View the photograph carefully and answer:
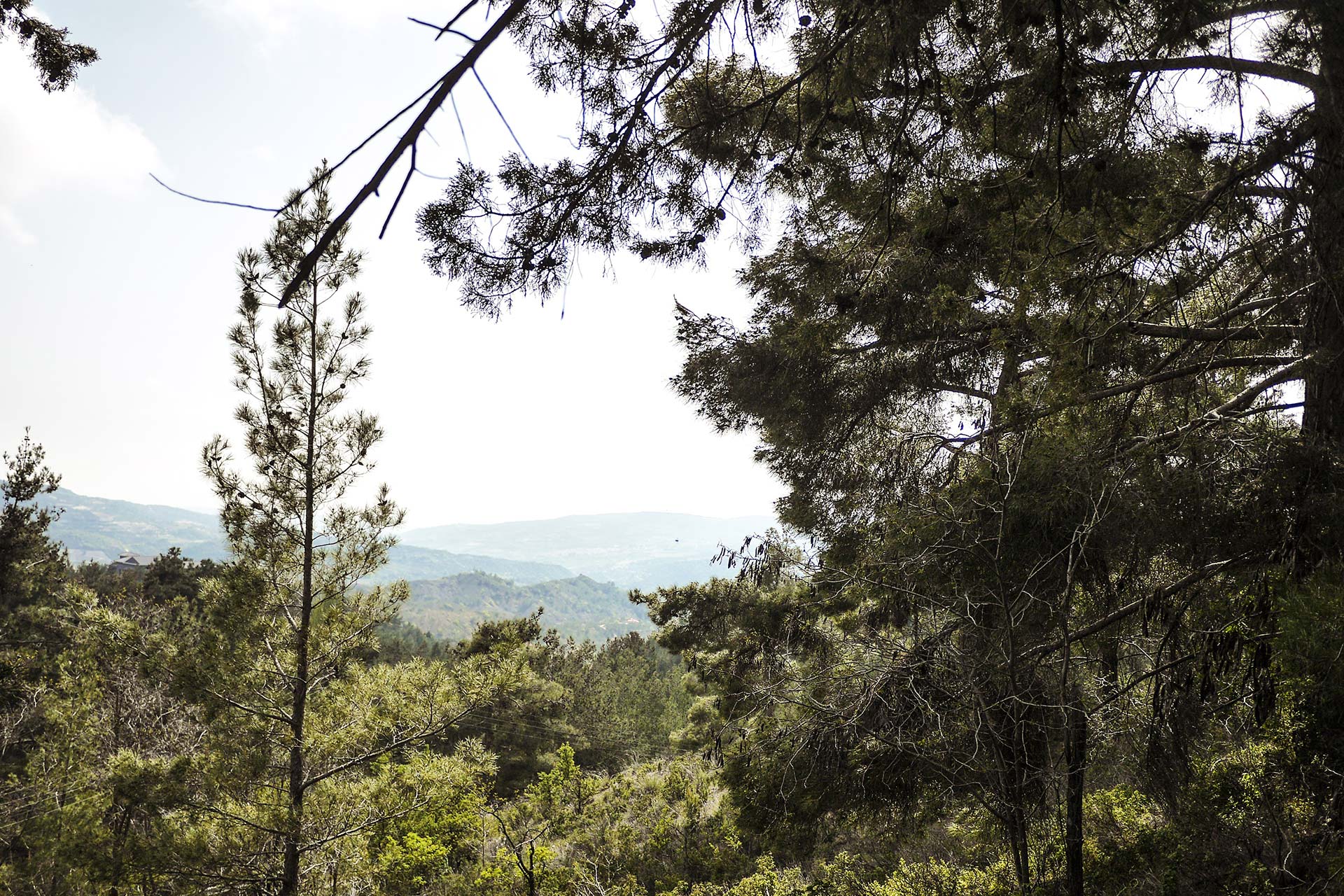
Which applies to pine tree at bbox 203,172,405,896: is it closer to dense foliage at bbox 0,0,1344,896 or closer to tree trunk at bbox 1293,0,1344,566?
dense foliage at bbox 0,0,1344,896

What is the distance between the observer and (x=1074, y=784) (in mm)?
4172

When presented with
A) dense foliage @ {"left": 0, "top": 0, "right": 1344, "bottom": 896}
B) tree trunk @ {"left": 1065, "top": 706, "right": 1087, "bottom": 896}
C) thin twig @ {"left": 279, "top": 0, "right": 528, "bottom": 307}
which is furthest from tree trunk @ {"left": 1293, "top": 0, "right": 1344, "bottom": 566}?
thin twig @ {"left": 279, "top": 0, "right": 528, "bottom": 307}

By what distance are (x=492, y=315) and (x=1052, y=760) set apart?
4273mm

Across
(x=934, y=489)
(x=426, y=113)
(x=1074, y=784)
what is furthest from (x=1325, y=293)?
(x=426, y=113)

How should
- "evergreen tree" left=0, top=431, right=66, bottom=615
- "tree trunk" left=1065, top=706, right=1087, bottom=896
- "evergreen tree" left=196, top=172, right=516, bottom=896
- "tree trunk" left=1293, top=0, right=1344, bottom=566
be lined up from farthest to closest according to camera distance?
"evergreen tree" left=0, top=431, right=66, bottom=615 → "evergreen tree" left=196, top=172, right=516, bottom=896 → "tree trunk" left=1065, top=706, right=1087, bottom=896 → "tree trunk" left=1293, top=0, right=1344, bottom=566

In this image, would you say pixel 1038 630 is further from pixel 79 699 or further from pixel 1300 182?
pixel 79 699

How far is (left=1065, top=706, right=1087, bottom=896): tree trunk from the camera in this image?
11.9ft

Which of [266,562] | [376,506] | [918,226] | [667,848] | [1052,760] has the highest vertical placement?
[918,226]

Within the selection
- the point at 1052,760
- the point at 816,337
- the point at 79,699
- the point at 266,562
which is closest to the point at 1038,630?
the point at 1052,760

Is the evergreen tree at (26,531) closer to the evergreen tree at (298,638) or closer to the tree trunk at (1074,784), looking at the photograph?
the evergreen tree at (298,638)

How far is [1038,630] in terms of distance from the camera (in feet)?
12.5

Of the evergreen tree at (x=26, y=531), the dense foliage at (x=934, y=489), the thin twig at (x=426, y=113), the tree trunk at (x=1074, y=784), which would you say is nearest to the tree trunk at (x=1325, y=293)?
the dense foliage at (x=934, y=489)

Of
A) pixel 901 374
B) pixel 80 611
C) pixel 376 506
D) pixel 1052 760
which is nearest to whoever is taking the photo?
pixel 1052 760

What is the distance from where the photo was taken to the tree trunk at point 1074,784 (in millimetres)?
3621
